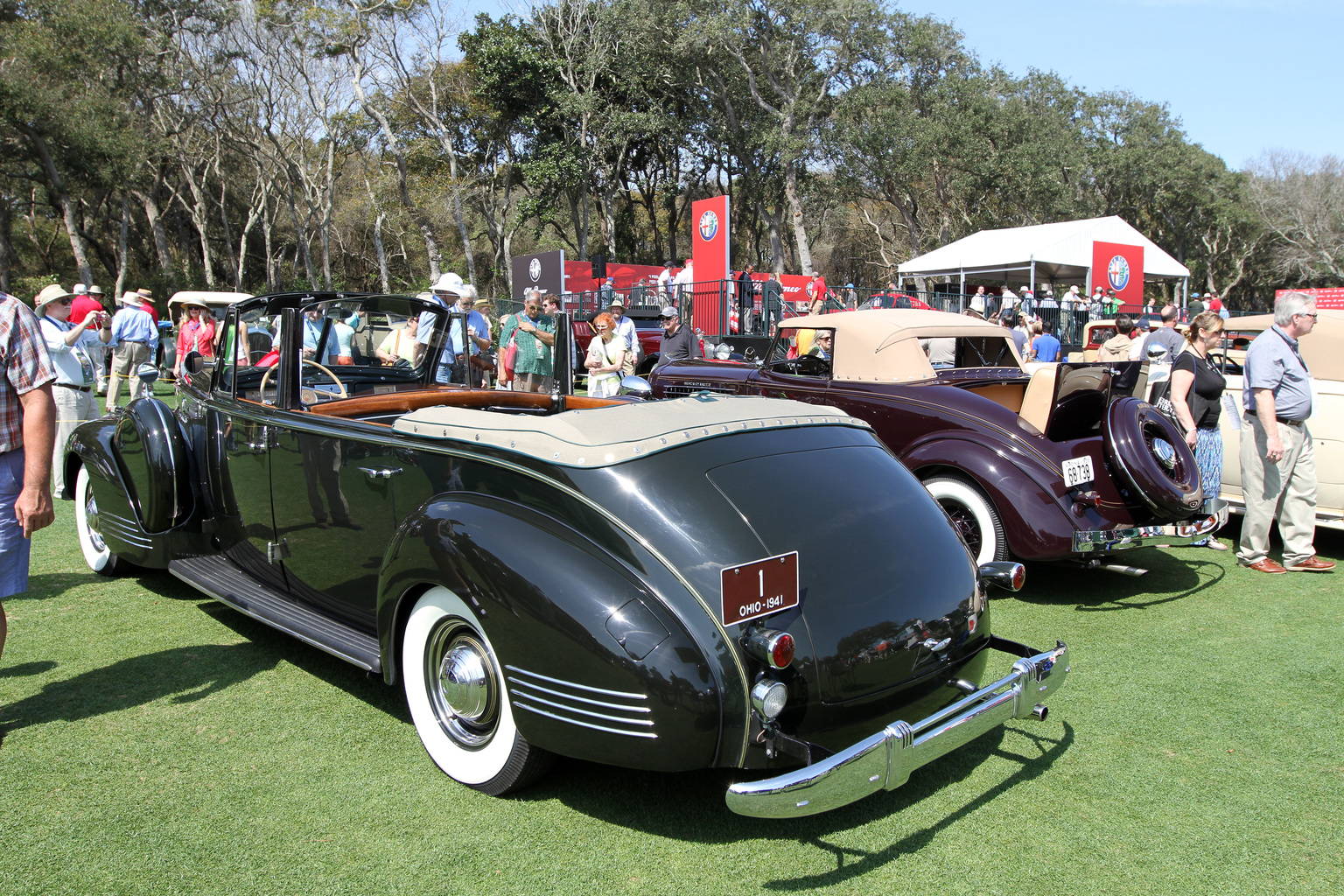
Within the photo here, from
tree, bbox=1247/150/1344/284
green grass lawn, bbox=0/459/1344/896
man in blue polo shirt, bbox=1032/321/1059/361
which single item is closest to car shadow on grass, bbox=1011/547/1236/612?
green grass lawn, bbox=0/459/1344/896

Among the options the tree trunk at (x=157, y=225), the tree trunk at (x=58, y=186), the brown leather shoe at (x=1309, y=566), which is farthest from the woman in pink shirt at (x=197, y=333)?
the tree trunk at (x=157, y=225)

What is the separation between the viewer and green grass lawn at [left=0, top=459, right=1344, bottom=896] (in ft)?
8.34

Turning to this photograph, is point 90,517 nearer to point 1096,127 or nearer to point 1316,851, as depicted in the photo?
point 1316,851

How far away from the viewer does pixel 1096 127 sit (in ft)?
150

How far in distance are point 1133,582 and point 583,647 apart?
4711 millimetres

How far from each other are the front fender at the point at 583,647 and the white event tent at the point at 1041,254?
22.6 metres

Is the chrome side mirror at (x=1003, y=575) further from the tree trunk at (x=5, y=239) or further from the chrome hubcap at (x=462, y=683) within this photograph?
the tree trunk at (x=5, y=239)

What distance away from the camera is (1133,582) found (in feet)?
18.9

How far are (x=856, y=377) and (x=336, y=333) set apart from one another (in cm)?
366

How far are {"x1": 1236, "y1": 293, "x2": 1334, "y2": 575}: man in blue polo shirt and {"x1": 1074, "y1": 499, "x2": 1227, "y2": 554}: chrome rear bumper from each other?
78 cm

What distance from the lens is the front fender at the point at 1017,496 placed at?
4918 millimetres

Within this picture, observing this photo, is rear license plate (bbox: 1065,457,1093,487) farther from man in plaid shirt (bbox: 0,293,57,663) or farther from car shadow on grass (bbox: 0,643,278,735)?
man in plaid shirt (bbox: 0,293,57,663)

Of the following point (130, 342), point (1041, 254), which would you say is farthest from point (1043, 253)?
point (130, 342)

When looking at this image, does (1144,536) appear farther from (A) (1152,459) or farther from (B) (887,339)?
(B) (887,339)
